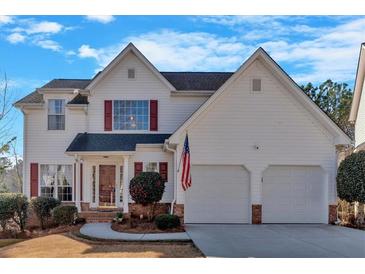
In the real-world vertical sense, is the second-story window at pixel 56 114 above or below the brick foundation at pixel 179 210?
above

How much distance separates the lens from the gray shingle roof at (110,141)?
736 inches

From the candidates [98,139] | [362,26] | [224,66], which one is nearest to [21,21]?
[98,139]

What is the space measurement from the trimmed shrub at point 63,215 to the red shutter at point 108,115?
420 cm

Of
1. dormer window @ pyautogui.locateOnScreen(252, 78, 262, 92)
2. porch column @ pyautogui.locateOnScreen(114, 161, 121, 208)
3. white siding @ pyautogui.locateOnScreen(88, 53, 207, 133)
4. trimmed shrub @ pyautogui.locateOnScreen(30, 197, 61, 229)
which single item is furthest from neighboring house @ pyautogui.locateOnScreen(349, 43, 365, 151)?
trimmed shrub @ pyautogui.locateOnScreen(30, 197, 61, 229)

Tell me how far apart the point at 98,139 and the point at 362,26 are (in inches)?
491

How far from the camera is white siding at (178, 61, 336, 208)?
17.1 metres

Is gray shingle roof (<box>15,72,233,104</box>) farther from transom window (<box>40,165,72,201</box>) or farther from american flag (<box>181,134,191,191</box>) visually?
american flag (<box>181,134,191,191</box>)

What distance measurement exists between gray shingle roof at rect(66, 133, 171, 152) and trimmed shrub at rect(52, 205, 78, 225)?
257 centimetres

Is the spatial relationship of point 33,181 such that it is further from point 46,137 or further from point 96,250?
point 96,250

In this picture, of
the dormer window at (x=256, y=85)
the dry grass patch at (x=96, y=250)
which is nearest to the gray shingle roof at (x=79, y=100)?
the dormer window at (x=256, y=85)

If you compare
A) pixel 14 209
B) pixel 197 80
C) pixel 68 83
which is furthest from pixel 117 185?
pixel 197 80

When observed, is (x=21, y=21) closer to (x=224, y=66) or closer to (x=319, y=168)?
(x=224, y=66)

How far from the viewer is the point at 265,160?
17.2 m

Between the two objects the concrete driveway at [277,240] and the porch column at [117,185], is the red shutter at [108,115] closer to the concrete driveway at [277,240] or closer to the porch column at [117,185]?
the porch column at [117,185]
